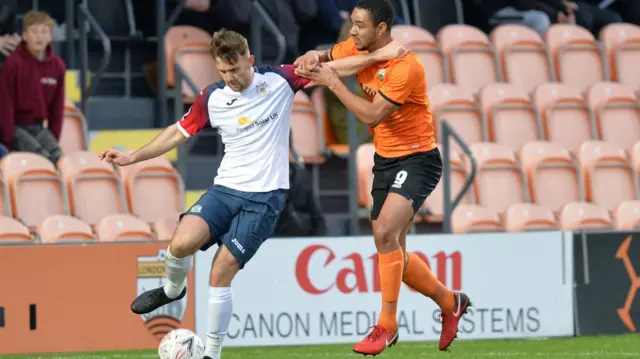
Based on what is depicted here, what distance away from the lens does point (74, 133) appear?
42.0ft

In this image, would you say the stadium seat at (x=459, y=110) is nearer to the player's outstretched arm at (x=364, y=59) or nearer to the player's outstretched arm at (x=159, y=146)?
the player's outstretched arm at (x=364, y=59)

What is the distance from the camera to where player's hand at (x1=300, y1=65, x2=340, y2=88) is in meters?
8.44

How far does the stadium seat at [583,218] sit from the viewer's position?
41.6ft

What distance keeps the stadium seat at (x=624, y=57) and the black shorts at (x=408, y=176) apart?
6749 mm

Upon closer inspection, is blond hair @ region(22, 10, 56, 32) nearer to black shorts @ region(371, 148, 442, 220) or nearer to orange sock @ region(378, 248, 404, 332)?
black shorts @ region(371, 148, 442, 220)

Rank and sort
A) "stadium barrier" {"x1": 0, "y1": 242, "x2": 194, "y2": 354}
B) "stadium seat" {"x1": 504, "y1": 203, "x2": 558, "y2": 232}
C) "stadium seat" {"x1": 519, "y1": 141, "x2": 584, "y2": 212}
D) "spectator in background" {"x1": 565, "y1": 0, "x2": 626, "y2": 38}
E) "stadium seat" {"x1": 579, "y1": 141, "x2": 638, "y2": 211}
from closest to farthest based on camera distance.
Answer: "stadium barrier" {"x1": 0, "y1": 242, "x2": 194, "y2": 354}, "stadium seat" {"x1": 504, "y1": 203, "x2": 558, "y2": 232}, "stadium seat" {"x1": 519, "y1": 141, "x2": 584, "y2": 212}, "stadium seat" {"x1": 579, "y1": 141, "x2": 638, "y2": 211}, "spectator in background" {"x1": 565, "y1": 0, "x2": 626, "y2": 38}

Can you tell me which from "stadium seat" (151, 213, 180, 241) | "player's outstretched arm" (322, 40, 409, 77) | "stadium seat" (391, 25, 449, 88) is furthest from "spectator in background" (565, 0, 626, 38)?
"player's outstretched arm" (322, 40, 409, 77)

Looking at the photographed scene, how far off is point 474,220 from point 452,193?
0.72m

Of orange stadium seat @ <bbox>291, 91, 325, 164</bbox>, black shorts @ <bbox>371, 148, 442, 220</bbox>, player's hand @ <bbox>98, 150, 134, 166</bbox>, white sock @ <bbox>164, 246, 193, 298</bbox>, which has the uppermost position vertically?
orange stadium seat @ <bbox>291, 91, 325, 164</bbox>

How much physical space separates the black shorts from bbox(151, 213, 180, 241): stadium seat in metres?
3.02

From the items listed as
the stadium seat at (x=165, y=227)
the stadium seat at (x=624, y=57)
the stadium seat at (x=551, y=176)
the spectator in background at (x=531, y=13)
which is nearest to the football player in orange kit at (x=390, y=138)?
the stadium seat at (x=165, y=227)

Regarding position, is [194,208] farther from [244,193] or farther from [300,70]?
[300,70]

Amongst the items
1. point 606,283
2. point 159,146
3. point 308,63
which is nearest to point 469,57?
point 606,283

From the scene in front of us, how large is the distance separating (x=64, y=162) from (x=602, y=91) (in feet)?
18.0
